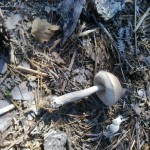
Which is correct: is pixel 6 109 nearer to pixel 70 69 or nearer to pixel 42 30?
pixel 70 69

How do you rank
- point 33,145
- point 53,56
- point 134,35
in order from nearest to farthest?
point 33,145, point 53,56, point 134,35

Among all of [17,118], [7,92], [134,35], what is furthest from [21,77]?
[134,35]

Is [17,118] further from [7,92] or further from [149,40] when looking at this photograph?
[149,40]

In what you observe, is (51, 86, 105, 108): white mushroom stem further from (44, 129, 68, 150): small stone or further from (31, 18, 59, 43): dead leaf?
(31, 18, 59, 43): dead leaf

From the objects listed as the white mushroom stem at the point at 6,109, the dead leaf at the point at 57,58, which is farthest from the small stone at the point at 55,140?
the dead leaf at the point at 57,58

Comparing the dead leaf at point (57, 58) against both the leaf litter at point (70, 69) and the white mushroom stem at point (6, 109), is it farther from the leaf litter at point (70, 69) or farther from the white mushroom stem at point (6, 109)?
the white mushroom stem at point (6, 109)

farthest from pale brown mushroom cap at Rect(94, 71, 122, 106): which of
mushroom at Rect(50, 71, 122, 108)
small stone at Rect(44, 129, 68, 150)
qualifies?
small stone at Rect(44, 129, 68, 150)
